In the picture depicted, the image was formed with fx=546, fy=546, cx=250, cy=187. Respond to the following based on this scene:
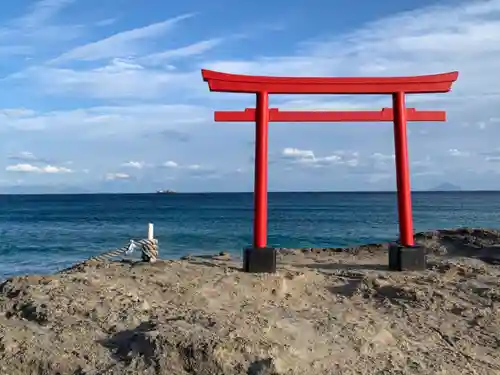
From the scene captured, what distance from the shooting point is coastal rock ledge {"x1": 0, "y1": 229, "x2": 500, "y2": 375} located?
456 centimetres

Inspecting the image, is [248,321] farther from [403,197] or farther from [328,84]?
[328,84]

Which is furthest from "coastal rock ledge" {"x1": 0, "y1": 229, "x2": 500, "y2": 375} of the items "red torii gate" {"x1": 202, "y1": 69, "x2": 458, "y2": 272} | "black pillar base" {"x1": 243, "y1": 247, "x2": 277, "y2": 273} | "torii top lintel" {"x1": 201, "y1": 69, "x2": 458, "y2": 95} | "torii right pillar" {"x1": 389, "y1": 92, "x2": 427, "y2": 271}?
"torii top lintel" {"x1": 201, "y1": 69, "x2": 458, "y2": 95}

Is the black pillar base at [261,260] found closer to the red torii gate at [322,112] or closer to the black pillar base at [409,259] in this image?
the red torii gate at [322,112]

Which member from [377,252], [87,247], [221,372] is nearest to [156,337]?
[221,372]

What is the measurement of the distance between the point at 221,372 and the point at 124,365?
31.6 inches

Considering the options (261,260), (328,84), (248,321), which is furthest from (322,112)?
(248,321)

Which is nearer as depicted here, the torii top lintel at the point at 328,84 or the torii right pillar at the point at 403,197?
the torii top lintel at the point at 328,84

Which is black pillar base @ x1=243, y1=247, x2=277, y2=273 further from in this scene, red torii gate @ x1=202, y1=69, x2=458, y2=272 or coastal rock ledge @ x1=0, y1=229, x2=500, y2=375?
coastal rock ledge @ x1=0, y1=229, x2=500, y2=375

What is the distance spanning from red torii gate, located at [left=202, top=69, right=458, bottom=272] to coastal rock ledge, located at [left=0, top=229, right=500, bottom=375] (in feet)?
2.87

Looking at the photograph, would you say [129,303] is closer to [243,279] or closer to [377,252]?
[243,279]

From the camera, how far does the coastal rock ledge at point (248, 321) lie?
15.0 ft

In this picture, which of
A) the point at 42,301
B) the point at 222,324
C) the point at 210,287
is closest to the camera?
the point at 222,324

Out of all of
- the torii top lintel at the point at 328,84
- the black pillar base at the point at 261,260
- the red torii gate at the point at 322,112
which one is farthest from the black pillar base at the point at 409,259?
the torii top lintel at the point at 328,84

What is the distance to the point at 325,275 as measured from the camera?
722 cm
